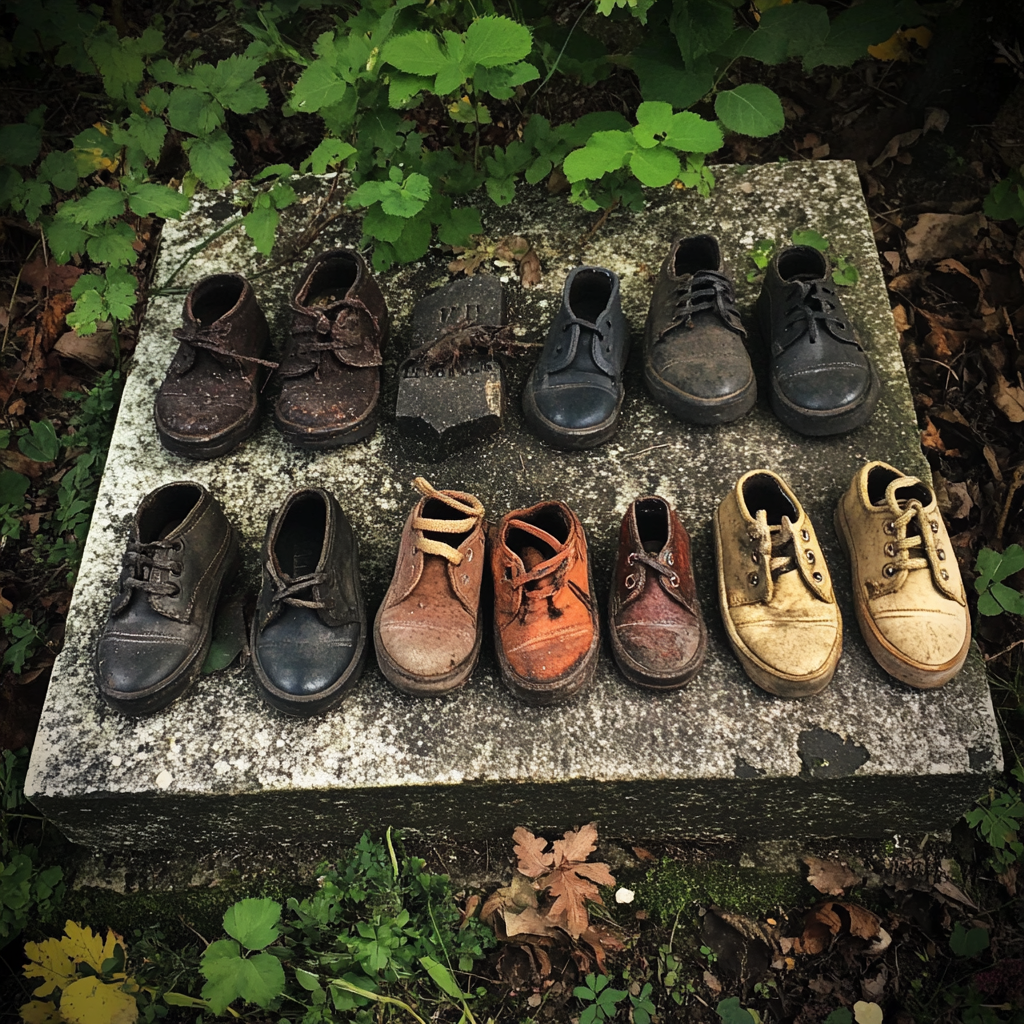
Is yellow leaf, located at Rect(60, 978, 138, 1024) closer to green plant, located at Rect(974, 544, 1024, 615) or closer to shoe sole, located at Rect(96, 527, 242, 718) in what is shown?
shoe sole, located at Rect(96, 527, 242, 718)

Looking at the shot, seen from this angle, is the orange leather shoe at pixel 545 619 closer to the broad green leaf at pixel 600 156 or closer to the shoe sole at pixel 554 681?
the shoe sole at pixel 554 681

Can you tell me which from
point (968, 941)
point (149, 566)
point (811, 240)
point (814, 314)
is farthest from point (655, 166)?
point (968, 941)

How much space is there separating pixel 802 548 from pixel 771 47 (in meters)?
1.85

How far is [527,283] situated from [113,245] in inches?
59.7

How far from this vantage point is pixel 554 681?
219 centimetres

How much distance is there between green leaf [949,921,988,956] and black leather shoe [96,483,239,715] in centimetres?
232

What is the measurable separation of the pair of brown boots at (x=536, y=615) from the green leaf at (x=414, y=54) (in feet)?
4.60

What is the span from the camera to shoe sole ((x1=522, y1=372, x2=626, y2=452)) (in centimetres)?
269

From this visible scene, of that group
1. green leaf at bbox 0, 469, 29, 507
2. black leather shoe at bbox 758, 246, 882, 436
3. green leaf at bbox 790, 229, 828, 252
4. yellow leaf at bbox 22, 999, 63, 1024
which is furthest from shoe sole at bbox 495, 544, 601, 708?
green leaf at bbox 0, 469, 29, 507

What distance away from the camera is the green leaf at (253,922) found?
2.06 meters

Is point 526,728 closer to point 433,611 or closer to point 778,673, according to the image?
point 433,611

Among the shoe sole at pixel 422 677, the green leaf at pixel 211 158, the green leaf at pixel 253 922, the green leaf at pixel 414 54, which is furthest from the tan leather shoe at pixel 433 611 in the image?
the green leaf at pixel 414 54

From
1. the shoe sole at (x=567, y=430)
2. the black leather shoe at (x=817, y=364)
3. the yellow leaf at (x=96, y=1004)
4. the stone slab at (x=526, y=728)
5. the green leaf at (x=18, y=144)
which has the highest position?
the green leaf at (x=18, y=144)

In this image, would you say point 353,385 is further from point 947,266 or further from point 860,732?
point 947,266
